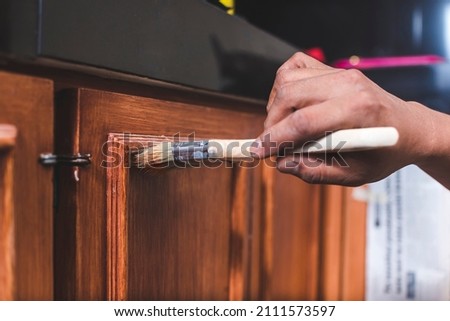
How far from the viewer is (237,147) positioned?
38cm

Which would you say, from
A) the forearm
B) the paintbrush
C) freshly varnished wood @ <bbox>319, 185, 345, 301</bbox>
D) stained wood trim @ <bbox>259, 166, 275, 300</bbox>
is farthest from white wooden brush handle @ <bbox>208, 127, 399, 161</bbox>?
freshly varnished wood @ <bbox>319, 185, 345, 301</bbox>

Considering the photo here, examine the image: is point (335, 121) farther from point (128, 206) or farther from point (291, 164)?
point (128, 206)

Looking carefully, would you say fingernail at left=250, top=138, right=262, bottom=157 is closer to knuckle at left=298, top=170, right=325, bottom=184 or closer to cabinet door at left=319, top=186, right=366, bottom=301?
knuckle at left=298, top=170, right=325, bottom=184

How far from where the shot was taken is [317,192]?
31.5 inches

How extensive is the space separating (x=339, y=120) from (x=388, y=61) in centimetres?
72

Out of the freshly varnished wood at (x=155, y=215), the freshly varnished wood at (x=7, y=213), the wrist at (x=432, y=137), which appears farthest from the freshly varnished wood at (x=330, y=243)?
the freshly varnished wood at (x=7, y=213)

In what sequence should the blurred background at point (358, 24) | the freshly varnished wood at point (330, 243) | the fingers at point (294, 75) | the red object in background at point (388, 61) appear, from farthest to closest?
1. the blurred background at point (358, 24)
2. the red object in background at point (388, 61)
3. the freshly varnished wood at point (330, 243)
4. the fingers at point (294, 75)

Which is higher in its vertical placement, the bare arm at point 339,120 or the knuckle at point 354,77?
the knuckle at point 354,77

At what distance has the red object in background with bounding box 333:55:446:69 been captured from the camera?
0.98 meters

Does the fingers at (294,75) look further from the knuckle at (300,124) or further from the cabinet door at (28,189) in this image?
the cabinet door at (28,189)

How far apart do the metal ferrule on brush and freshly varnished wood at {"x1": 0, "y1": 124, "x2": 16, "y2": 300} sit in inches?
5.0

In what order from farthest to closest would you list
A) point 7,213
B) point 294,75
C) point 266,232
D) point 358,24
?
point 358,24 → point 266,232 → point 294,75 → point 7,213

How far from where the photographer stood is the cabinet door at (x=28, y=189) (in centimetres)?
32

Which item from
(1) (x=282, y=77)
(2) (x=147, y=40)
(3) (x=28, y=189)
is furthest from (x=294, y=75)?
(3) (x=28, y=189)
